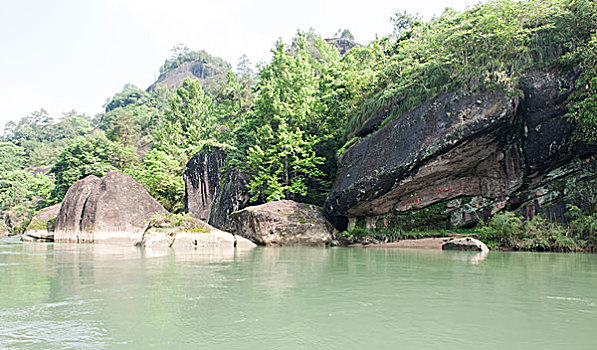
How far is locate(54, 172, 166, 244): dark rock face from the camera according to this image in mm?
19594

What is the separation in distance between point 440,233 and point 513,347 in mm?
13626

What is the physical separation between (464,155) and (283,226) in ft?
26.0

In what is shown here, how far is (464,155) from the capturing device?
1539cm

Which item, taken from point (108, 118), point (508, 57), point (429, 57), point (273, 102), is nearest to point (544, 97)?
point (508, 57)

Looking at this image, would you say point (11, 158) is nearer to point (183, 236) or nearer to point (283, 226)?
point (183, 236)

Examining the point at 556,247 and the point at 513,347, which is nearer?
the point at 513,347

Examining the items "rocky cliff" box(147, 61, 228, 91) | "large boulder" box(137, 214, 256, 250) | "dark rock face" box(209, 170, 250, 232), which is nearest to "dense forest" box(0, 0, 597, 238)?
"dark rock face" box(209, 170, 250, 232)

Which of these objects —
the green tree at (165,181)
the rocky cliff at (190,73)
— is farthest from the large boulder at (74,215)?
the rocky cliff at (190,73)

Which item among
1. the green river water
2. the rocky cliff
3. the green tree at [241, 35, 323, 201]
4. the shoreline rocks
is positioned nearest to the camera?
the green river water

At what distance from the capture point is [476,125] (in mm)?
14414

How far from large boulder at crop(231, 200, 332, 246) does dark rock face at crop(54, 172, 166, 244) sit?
556 centimetres

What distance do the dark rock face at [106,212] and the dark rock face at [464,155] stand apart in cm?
1017

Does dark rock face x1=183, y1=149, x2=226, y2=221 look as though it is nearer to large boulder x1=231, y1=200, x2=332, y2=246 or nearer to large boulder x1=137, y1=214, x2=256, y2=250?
large boulder x1=231, y1=200, x2=332, y2=246

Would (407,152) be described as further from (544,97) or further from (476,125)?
(544,97)
